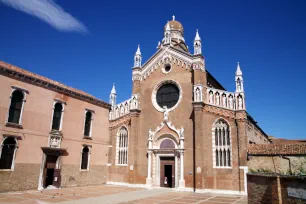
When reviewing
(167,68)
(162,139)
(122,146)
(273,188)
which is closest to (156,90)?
(167,68)

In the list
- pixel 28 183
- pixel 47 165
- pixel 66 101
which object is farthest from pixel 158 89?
pixel 28 183

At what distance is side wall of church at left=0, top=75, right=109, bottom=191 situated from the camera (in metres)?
18.9

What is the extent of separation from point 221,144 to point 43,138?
15.1 meters

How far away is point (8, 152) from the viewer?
1875 centimetres

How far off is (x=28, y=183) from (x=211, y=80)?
19744 mm

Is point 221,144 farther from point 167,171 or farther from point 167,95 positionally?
point 167,95

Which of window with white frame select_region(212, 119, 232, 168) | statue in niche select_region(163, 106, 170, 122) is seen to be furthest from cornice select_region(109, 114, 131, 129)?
window with white frame select_region(212, 119, 232, 168)

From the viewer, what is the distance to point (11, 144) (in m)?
18.9

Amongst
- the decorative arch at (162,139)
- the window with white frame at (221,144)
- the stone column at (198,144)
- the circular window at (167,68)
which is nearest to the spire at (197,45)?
the circular window at (167,68)

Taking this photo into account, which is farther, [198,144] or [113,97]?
[113,97]

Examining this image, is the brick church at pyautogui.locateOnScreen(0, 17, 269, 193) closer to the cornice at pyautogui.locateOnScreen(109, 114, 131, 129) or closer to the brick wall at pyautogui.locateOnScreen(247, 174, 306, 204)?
the cornice at pyautogui.locateOnScreen(109, 114, 131, 129)

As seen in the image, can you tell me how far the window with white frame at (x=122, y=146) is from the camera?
27.0m

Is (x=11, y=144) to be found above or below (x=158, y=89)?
below

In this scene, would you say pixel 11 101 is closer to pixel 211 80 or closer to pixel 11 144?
pixel 11 144
